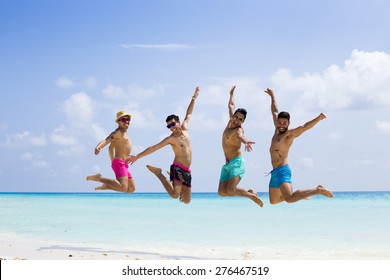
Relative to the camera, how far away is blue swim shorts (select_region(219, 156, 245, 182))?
11398mm

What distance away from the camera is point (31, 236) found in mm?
17438

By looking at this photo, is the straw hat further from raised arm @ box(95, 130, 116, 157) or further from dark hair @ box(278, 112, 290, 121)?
dark hair @ box(278, 112, 290, 121)

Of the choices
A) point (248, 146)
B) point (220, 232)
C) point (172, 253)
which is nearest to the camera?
point (248, 146)

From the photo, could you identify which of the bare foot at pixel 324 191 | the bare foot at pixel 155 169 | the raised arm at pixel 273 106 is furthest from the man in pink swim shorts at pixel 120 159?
the bare foot at pixel 324 191

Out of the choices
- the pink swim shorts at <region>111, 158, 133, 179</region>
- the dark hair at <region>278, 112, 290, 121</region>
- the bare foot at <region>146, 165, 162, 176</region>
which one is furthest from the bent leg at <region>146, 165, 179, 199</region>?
the dark hair at <region>278, 112, 290, 121</region>

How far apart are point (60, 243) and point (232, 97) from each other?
7166mm

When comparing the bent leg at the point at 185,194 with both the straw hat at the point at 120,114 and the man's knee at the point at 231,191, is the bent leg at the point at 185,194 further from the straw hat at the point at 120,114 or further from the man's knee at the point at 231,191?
the straw hat at the point at 120,114

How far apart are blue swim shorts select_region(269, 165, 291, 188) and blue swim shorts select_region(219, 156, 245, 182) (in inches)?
30.3

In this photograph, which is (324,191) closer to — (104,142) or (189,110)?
(189,110)

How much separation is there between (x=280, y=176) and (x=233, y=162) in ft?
3.73

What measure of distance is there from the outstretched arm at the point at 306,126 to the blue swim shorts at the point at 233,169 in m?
1.39

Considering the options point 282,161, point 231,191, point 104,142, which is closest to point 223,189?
point 231,191

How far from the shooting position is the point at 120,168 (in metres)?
12.6

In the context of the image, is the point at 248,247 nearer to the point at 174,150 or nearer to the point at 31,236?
the point at 174,150
